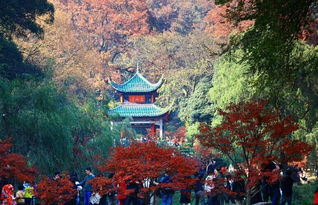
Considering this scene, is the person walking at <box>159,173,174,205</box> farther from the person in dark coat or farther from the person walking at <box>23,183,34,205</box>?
the person walking at <box>23,183,34,205</box>

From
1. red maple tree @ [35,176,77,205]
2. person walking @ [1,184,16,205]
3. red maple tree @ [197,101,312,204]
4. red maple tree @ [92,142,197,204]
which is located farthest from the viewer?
red maple tree @ [35,176,77,205]

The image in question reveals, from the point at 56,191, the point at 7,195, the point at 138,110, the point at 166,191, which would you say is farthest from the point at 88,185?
the point at 138,110

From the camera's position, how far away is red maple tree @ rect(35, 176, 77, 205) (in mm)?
14828

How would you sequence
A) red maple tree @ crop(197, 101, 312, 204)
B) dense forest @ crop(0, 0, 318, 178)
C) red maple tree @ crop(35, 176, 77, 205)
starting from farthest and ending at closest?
red maple tree @ crop(35, 176, 77, 205)
red maple tree @ crop(197, 101, 312, 204)
dense forest @ crop(0, 0, 318, 178)

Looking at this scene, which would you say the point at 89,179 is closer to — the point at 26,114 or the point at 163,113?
the point at 26,114

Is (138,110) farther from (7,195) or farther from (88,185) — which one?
(7,195)

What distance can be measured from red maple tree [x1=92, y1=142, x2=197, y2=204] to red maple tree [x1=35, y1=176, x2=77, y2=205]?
2.93ft

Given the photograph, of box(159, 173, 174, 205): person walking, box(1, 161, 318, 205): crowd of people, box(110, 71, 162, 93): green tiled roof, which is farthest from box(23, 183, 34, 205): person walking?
box(110, 71, 162, 93): green tiled roof

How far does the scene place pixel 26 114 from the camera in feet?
59.0

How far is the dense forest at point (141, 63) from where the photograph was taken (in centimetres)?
1339

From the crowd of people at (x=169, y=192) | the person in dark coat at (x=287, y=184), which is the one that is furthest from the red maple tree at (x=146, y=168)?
the person in dark coat at (x=287, y=184)

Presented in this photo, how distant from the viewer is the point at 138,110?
4344 centimetres

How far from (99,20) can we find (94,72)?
8788 millimetres

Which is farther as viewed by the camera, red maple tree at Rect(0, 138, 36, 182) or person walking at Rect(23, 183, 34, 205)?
red maple tree at Rect(0, 138, 36, 182)
